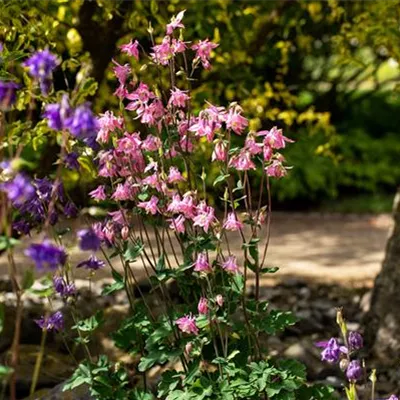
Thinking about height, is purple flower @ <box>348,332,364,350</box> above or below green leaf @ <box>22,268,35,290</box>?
below

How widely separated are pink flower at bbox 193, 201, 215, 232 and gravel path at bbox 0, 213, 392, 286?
3.57 m

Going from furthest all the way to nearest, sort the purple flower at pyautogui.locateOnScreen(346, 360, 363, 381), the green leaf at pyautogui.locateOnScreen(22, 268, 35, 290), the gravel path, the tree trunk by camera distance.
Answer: the gravel path < the tree trunk < the purple flower at pyautogui.locateOnScreen(346, 360, 363, 381) < the green leaf at pyautogui.locateOnScreen(22, 268, 35, 290)

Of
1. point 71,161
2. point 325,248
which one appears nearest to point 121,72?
point 71,161

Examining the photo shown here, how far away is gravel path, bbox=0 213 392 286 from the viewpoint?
751 centimetres

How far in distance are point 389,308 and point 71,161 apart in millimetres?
2815

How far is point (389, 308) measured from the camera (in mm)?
5762

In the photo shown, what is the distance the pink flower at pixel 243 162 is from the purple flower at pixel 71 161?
51 cm

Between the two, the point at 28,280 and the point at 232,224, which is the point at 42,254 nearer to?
the point at 28,280

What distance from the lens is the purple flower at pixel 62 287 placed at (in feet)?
12.3

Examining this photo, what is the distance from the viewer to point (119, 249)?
3818 mm

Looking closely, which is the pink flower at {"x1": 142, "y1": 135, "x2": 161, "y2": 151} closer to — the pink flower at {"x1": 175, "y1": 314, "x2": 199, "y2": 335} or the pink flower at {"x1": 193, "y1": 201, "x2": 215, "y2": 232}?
the pink flower at {"x1": 193, "y1": 201, "x2": 215, "y2": 232}

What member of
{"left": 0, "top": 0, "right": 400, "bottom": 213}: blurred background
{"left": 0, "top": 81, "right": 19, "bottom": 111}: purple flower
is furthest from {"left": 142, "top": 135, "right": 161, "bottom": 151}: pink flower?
{"left": 0, "top": 81, "right": 19, "bottom": 111}: purple flower

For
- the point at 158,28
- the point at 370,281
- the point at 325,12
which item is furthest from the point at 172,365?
the point at 325,12

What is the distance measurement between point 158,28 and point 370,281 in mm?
2518
